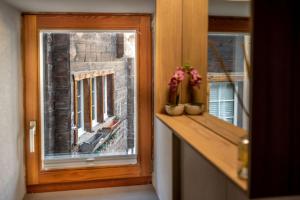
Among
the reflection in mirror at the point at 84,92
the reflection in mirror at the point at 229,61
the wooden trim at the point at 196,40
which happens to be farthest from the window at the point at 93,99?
the reflection in mirror at the point at 229,61

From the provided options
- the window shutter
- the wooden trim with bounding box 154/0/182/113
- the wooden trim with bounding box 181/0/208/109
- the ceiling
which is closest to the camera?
the wooden trim with bounding box 181/0/208/109

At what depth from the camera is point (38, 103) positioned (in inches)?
104

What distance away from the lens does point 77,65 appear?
2.66m

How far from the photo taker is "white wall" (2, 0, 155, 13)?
86.7 inches

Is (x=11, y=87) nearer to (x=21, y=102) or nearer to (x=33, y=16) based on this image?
(x=21, y=102)

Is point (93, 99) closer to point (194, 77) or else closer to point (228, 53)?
point (194, 77)

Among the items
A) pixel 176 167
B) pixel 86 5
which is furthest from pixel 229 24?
pixel 86 5

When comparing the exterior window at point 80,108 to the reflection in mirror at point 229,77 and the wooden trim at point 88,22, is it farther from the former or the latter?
the reflection in mirror at point 229,77

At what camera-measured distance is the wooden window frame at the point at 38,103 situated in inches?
101

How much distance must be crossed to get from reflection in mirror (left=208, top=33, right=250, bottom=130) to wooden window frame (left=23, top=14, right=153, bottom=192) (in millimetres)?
1046

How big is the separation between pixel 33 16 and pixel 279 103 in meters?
2.18

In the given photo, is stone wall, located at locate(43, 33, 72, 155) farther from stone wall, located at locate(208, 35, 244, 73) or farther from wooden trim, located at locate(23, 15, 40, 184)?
stone wall, located at locate(208, 35, 244, 73)

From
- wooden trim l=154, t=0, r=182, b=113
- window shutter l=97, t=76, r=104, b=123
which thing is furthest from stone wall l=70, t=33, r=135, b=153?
wooden trim l=154, t=0, r=182, b=113

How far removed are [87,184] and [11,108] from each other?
0.90 m
